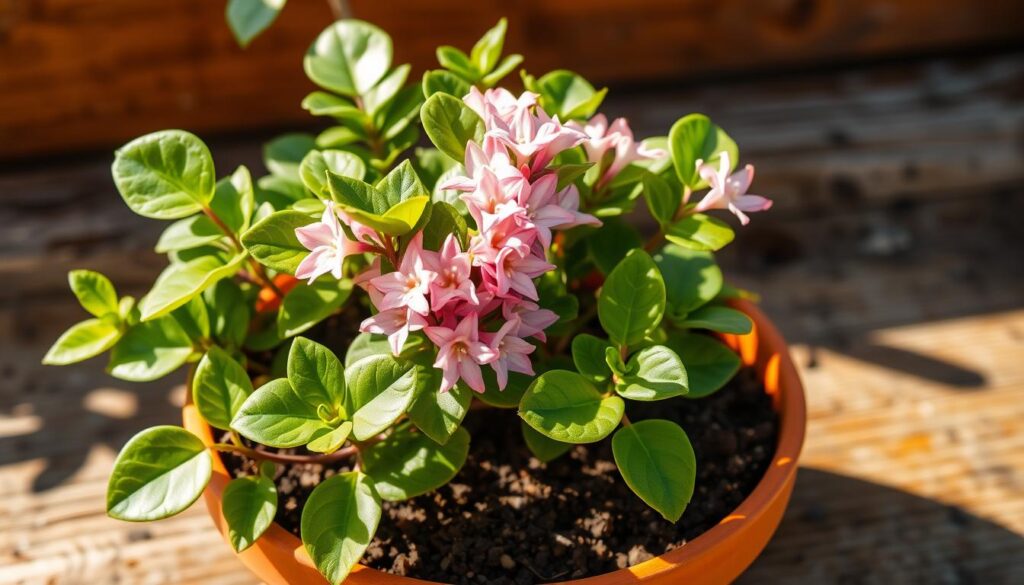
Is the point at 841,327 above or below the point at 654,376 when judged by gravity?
below

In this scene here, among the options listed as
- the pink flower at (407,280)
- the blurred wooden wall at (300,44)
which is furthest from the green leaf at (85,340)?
the blurred wooden wall at (300,44)

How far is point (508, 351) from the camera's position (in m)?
0.79

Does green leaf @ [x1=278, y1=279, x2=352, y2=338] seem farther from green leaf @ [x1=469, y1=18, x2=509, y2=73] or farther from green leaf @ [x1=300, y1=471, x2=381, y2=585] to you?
green leaf @ [x1=469, y1=18, x2=509, y2=73]

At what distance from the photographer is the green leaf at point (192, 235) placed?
921 mm

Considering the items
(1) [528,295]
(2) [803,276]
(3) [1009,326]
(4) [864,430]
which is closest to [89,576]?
(1) [528,295]

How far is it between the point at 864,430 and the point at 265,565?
801mm

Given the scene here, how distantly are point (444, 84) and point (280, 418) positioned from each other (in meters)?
0.33

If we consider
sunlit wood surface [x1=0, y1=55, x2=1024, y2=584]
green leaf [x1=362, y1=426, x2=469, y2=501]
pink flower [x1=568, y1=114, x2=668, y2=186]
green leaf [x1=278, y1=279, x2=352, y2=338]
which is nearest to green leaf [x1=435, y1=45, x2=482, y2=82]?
pink flower [x1=568, y1=114, x2=668, y2=186]

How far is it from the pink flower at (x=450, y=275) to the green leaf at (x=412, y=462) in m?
0.17

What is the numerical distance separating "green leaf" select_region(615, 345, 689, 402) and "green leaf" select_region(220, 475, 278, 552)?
298mm

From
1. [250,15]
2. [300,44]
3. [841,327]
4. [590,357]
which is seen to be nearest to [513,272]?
[590,357]

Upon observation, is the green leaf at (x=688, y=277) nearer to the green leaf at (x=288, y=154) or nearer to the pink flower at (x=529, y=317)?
the pink flower at (x=529, y=317)

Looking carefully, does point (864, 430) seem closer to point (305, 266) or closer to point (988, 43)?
point (305, 266)

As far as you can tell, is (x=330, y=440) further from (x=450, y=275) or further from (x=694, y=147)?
(x=694, y=147)
